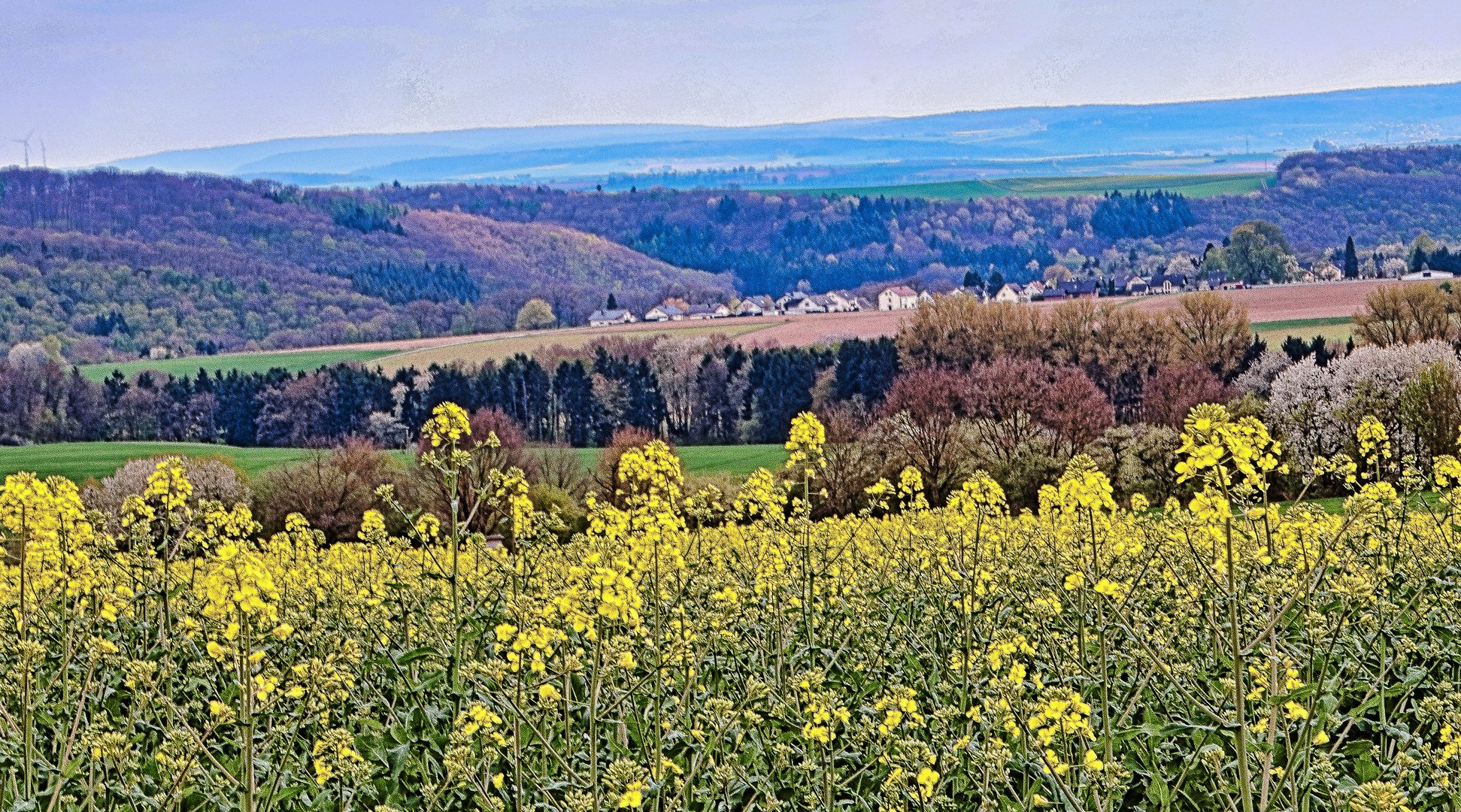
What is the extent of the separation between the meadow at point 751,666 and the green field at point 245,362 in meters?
139

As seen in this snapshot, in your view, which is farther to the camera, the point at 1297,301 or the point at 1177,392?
the point at 1297,301

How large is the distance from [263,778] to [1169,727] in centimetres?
400

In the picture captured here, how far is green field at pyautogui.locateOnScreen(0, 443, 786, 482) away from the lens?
89.2 m

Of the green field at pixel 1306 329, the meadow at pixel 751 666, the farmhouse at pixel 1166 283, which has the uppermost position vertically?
the meadow at pixel 751 666

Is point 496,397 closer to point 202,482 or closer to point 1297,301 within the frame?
point 202,482

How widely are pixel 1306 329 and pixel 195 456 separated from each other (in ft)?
249

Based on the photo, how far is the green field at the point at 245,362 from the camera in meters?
150

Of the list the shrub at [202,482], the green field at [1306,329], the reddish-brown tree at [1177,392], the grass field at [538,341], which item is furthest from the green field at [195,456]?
the green field at [1306,329]

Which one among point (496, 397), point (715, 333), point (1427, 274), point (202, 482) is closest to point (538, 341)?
point (715, 333)

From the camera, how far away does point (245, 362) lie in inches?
A: 6314

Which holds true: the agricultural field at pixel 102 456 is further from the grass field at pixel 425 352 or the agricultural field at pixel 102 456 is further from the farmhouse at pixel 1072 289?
the farmhouse at pixel 1072 289

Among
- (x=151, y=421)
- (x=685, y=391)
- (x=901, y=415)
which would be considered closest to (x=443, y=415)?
(x=901, y=415)

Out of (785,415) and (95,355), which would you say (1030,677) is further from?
(95,355)

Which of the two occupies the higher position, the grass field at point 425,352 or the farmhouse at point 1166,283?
the farmhouse at point 1166,283
